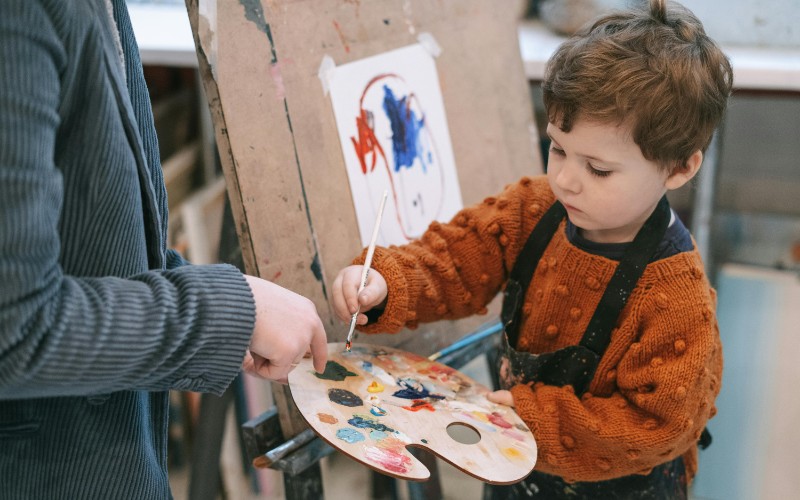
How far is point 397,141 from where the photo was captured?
52.0 inches

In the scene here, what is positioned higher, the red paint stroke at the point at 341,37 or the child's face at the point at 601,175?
the red paint stroke at the point at 341,37

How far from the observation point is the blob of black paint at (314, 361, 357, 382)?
0.99m

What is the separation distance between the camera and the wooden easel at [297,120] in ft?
3.38

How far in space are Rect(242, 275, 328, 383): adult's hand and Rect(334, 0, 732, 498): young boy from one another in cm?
23

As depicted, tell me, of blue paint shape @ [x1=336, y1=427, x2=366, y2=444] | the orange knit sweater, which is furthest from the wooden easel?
blue paint shape @ [x1=336, y1=427, x2=366, y2=444]

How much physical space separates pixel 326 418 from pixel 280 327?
0.51ft

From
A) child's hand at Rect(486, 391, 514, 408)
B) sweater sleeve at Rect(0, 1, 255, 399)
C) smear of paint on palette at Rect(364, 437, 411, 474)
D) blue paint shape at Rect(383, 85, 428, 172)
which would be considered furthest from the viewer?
Result: blue paint shape at Rect(383, 85, 428, 172)

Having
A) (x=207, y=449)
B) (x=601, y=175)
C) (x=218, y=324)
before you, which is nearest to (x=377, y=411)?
(x=218, y=324)

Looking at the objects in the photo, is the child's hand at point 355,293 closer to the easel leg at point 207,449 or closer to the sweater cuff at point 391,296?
the sweater cuff at point 391,296

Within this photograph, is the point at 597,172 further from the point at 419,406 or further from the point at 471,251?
the point at 419,406

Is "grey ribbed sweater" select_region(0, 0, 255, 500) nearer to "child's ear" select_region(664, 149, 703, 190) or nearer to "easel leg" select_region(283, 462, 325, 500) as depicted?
"easel leg" select_region(283, 462, 325, 500)

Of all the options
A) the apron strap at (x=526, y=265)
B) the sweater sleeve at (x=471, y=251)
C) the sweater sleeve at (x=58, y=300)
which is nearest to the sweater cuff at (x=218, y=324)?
the sweater sleeve at (x=58, y=300)

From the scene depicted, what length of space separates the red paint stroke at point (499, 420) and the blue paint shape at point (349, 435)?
0.20 meters

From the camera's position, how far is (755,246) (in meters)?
2.34
